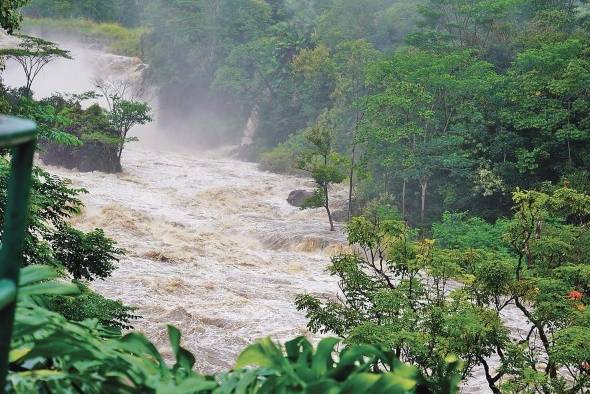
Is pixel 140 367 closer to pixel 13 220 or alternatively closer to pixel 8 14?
pixel 13 220

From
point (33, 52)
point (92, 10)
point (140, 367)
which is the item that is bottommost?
point (140, 367)

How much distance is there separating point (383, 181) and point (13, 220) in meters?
22.4

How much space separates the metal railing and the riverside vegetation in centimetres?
10

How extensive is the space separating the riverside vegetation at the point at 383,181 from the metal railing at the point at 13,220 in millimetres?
95

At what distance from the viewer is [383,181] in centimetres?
2294

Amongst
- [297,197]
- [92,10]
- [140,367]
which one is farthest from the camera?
[92,10]

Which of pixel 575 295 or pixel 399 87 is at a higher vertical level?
pixel 399 87

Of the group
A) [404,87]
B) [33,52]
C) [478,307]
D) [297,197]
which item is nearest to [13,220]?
[478,307]

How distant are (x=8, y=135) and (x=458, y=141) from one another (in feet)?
65.5

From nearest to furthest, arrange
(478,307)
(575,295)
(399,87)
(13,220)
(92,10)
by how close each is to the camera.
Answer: (13,220) < (478,307) < (575,295) < (399,87) < (92,10)

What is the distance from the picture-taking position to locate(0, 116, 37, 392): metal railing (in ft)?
2.71

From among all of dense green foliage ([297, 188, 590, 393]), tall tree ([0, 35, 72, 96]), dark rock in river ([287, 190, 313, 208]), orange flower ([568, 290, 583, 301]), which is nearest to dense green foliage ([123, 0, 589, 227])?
dark rock in river ([287, 190, 313, 208])

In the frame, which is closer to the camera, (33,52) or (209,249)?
(209,249)

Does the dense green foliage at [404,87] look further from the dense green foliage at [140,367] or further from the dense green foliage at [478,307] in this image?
the dense green foliage at [140,367]
